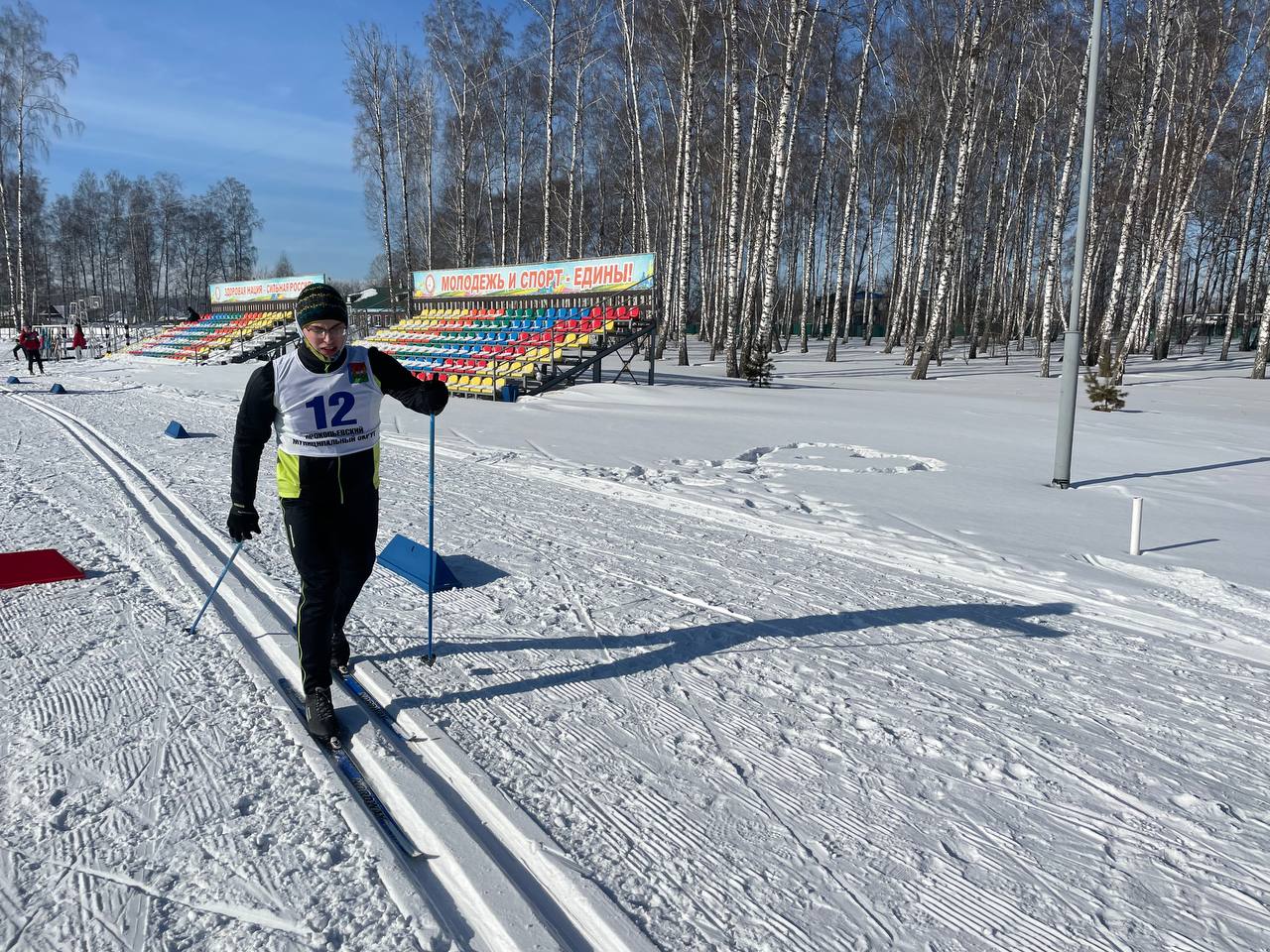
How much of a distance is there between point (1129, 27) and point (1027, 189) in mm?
12580

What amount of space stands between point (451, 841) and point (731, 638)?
1.94 meters

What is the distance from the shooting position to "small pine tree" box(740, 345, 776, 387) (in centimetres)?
1783

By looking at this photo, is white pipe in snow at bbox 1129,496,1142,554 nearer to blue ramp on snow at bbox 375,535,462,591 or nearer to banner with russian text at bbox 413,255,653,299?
blue ramp on snow at bbox 375,535,462,591

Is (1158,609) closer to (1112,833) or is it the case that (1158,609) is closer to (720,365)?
(1112,833)

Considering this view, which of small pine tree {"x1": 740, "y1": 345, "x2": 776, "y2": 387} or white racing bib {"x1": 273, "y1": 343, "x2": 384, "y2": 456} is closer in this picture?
white racing bib {"x1": 273, "y1": 343, "x2": 384, "y2": 456}

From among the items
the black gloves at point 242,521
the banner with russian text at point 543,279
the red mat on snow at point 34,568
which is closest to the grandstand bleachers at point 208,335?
the banner with russian text at point 543,279

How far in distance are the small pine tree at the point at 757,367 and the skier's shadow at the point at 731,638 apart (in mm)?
13641

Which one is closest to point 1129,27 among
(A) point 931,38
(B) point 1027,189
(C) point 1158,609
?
(A) point 931,38

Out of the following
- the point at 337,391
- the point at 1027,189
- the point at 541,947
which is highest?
the point at 1027,189

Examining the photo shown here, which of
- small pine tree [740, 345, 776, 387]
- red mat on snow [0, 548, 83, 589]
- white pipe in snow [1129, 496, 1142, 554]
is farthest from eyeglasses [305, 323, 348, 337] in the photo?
small pine tree [740, 345, 776, 387]

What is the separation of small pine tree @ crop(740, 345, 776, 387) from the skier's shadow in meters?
13.6

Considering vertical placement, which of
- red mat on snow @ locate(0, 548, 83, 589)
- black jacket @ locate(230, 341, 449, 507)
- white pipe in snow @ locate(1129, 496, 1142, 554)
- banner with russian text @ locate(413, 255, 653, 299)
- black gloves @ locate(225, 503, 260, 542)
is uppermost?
banner with russian text @ locate(413, 255, 653, 299)

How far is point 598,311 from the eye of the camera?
1762 centimetres

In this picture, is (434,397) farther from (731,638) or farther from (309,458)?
(731,638)
